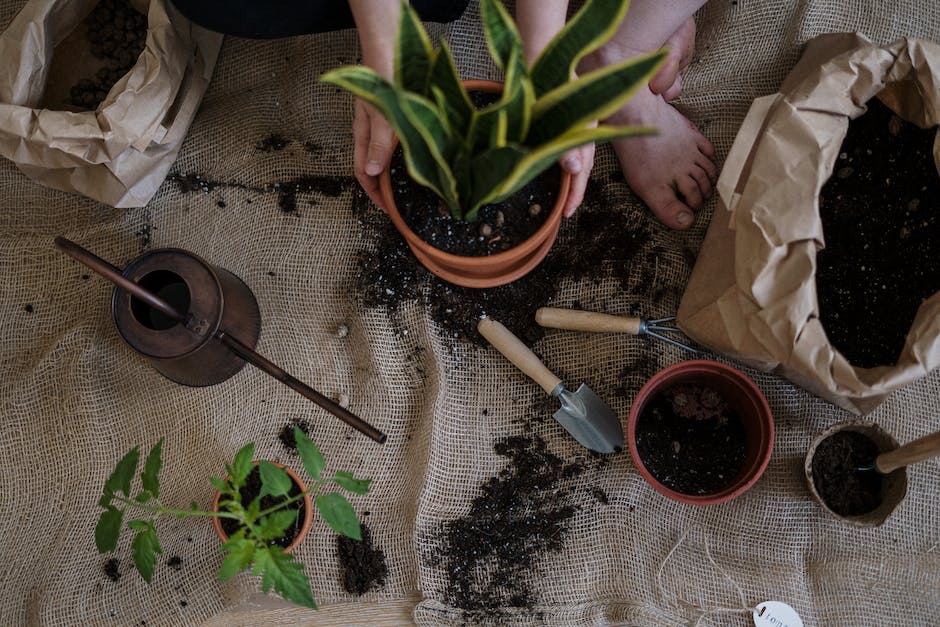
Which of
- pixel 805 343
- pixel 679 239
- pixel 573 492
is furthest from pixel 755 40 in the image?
pixel 573 492

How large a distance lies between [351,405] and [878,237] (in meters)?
0.86

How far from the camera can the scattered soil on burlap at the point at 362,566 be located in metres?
1.15

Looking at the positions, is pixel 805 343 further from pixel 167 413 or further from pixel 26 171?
pixel 26 171

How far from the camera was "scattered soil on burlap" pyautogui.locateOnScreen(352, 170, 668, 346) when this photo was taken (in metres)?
1.17

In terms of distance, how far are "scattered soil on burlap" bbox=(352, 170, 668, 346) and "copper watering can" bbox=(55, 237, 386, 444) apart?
23 cm

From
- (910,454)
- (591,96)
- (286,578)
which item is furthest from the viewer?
(910,454)

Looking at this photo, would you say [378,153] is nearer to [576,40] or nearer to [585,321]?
[576,40]

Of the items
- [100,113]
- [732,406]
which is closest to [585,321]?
[732,406]

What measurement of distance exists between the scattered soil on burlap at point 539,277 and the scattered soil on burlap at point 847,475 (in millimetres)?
328

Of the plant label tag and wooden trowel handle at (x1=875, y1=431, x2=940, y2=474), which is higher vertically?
wooden trowel handle at (x1=875, y1=431, x2=940, y2=474)

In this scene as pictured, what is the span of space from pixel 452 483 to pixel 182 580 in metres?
0.46

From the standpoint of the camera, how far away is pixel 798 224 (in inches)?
35.6

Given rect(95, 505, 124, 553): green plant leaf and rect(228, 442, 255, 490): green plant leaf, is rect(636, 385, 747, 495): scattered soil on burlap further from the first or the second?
rect(95, 505, 124, 553): green plant leaf

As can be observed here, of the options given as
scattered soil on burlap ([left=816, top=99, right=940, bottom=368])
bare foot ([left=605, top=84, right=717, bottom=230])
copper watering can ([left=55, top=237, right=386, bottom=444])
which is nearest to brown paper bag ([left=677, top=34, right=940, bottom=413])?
scattered soil on burlap ([left=816, top=99, right=940, bottom=368])
